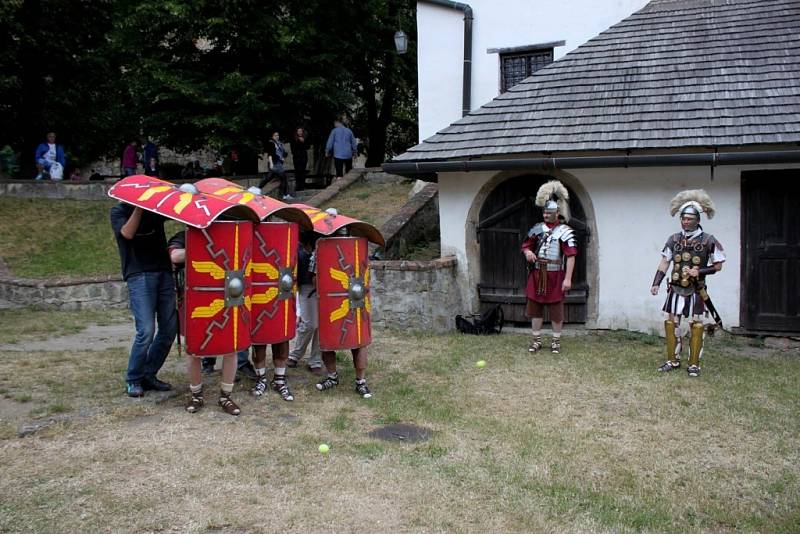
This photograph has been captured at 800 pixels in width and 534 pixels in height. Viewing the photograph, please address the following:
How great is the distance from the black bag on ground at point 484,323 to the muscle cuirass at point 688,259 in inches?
136

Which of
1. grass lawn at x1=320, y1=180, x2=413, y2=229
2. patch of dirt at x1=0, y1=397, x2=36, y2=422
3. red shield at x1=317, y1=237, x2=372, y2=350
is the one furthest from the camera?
grass lawn at x1=320, y1=180, x2=413, y2=229

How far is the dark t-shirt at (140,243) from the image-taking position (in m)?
6.47

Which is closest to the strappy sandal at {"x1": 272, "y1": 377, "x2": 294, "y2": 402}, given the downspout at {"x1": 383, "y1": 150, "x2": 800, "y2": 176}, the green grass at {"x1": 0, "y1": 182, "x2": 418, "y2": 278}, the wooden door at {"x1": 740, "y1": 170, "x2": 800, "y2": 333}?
the downspout at {"x1": 383, "y1": 150, "x2": 800, "y2": 176}

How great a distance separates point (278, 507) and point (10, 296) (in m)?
10.3

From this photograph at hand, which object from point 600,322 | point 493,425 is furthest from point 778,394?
→ point 600,322

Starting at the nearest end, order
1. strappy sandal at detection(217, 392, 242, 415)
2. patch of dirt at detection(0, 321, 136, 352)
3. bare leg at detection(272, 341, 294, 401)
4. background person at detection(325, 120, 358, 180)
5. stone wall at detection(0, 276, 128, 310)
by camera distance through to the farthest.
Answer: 1. strappy sandal at detection(217, 392, 242, 415)
2. bare leg at detection(272, 341, 294, 401)
3. patch of dirt at detection(0, 321, 136, 352)
4. stone wall at detection(0, 276, 128, 310)
5. background person at detection(325, 120, 358, 180)

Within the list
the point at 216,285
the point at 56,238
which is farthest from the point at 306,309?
the point at 56,238

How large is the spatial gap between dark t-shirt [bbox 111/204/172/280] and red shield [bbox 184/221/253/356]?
695mm

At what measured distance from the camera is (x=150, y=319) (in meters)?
6.64

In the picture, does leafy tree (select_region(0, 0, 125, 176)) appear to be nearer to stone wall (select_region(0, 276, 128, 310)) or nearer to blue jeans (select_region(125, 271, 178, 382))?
stone wall (select_region(0, 276, 128, 310))

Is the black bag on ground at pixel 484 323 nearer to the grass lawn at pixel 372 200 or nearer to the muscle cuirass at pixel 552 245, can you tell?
the muscle cuirass at pixel 552 245

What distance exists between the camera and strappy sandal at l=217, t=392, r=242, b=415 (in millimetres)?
6414

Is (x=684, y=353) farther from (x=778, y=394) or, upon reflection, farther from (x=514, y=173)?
(x=514, y=173)

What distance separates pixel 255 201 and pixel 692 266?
4642mm
